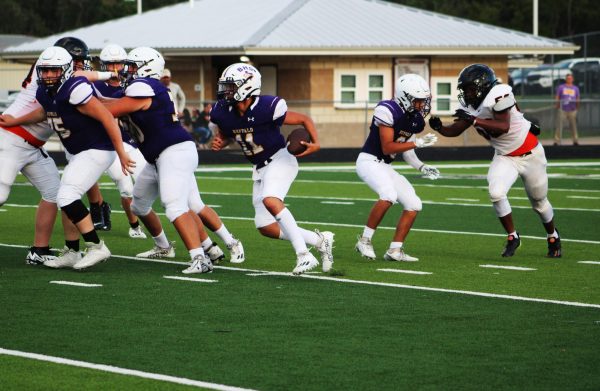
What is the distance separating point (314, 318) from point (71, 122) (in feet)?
10.4

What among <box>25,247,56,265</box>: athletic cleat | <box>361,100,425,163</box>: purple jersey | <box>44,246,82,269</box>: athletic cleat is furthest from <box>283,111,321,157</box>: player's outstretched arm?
<box>25,247,56,265</box>: athletic cleat

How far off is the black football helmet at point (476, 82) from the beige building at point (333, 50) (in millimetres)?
20279

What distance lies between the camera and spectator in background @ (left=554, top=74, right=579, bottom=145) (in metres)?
31.8

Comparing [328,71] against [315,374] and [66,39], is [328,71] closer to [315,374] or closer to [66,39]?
[66,39]

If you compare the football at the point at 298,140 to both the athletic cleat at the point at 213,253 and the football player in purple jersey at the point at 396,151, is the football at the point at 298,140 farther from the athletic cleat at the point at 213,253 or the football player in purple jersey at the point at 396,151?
the athletic cleat at the point at 213,253


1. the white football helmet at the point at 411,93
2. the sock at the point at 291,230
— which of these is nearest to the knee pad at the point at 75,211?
the sock at the point at 291,230

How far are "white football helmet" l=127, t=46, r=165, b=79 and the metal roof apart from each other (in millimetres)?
22142

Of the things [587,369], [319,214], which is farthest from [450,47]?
[587,369]

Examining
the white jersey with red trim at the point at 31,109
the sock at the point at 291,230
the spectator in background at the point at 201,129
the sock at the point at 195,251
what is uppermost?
the white jersey with red trim at the point at 31,109

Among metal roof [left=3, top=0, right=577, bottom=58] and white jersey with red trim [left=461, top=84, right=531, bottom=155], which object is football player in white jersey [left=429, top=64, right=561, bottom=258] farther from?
metal roof [left=3, top=0, right=577, bottom=58]

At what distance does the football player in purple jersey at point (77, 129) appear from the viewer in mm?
10328

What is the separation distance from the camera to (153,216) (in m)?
11.5

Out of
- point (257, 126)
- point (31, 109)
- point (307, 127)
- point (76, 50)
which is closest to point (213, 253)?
point (257, 126)

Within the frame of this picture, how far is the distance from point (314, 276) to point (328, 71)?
80.5ft
